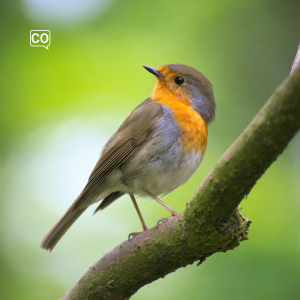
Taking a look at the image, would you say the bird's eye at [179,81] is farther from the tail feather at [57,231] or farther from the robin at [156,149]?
the tail feather at [57,231]

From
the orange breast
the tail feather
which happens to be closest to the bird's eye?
the orange breast

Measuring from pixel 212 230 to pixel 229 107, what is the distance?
9.31ft

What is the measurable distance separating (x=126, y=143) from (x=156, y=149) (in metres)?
0.35

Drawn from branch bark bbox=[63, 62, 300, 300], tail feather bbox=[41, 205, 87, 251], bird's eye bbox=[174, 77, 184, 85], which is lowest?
branch bark bbox=[63, 62, 300, 300]

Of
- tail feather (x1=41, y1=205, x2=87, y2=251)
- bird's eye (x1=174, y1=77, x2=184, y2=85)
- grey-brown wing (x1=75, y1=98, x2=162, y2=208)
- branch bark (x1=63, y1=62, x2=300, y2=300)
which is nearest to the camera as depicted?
branch bark (x1=63, y1=62, x2=300, y2=300)

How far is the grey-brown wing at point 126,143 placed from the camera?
331 cm

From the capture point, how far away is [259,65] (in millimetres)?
4902

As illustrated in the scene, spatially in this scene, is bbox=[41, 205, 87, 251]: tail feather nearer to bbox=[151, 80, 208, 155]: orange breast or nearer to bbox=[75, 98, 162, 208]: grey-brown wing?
bbox=[75, 98, 162, 208]: grey-brown wing

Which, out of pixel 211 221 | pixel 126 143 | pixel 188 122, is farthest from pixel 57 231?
pixel 211 221

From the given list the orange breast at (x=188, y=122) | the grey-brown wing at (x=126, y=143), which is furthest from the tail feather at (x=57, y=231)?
the orange breast at (x=188, y=122)

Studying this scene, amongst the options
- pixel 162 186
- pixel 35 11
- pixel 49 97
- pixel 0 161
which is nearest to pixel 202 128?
pixel 162 186

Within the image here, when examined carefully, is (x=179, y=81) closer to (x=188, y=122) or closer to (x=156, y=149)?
(x=188, y=122)

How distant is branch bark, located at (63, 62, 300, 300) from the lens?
1.50 meters

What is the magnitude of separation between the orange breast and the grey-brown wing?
0.16 metres
